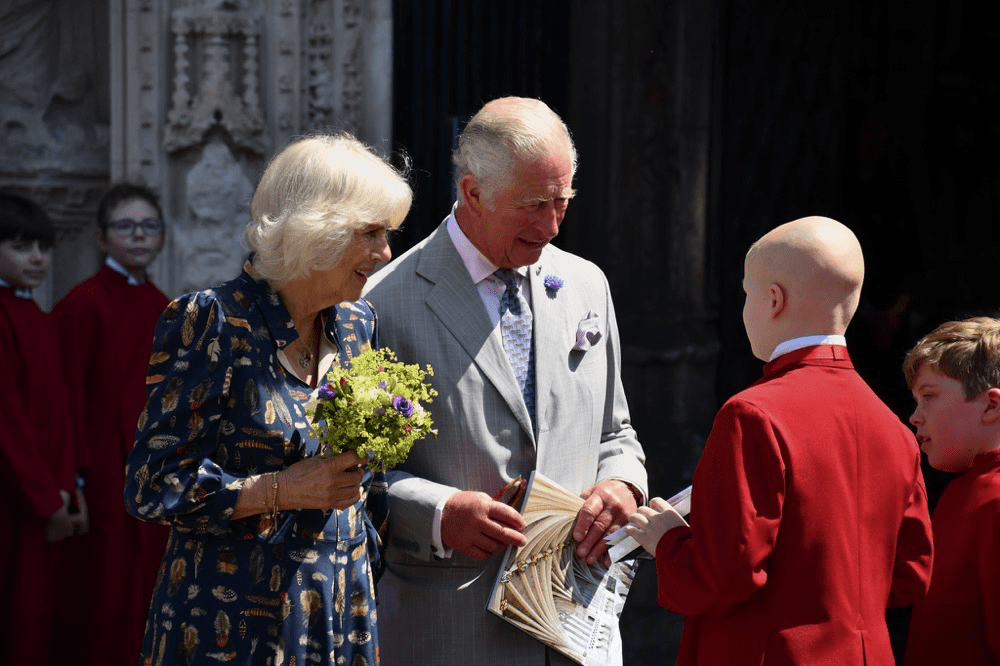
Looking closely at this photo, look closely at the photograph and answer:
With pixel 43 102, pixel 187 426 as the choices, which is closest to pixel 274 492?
pixel 187 426

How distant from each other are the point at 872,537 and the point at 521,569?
816 mm

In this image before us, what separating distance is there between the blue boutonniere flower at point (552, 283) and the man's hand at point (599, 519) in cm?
53

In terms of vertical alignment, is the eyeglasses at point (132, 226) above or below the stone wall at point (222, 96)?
below

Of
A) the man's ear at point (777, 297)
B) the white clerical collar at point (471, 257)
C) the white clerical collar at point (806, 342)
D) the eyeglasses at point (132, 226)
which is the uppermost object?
the eyeglasses at point (132, 226)

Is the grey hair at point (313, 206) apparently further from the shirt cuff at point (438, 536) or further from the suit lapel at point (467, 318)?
the shirt cuff at point (438, 536)

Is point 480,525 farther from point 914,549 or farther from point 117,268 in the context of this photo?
point 117,268

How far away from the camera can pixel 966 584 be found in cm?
284

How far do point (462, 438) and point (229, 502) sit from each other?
0.69 m

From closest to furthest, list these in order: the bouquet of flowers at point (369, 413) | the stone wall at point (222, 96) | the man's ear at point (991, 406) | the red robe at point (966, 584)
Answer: the bouquet of flowers at point (369, 413) → the red robe at point (966, 584) → the man's ear at point (991, 406) → the stone wall at point (222, 96)

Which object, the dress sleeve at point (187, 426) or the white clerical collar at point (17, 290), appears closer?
the dress sleeve at point (187, 426)

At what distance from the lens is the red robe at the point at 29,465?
184 inches

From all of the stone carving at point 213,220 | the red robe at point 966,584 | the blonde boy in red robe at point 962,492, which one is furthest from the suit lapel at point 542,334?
the stone carving at point 213,220

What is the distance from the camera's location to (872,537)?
253 cm

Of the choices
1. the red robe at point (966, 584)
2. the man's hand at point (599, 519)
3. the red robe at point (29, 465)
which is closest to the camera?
the red robe at point (966, 584)
